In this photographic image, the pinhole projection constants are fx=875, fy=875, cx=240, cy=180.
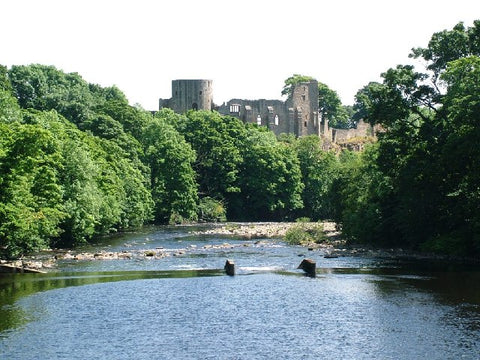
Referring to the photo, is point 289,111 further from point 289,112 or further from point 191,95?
point 191,95

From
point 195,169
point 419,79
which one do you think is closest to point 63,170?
point 419,79

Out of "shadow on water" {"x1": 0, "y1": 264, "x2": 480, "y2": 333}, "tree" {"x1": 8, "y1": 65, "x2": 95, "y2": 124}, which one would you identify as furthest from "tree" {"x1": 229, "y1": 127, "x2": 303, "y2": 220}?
"shadow on water" {"x1": 0, "y1": 264, "x2": 480, "y2": 333}

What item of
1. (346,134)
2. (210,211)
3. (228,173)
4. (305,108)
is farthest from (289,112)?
(210,211)

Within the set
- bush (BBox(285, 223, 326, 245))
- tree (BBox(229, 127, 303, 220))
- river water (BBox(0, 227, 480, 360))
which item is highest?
tree (BBox(229, 127, 303, 220))

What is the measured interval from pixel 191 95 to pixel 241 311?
108385mm

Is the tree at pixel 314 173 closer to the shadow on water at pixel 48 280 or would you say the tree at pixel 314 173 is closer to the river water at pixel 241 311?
the river water at pixel 241 311

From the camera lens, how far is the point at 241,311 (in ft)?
116

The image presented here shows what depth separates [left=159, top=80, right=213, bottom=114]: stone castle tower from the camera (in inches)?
5581

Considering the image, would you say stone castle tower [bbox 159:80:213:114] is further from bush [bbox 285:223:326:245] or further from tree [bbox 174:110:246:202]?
bush [bbox 285:223:326:245]

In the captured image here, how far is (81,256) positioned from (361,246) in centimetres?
1987

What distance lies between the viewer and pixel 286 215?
350 feet

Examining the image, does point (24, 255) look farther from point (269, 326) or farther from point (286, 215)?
point (286, 215)

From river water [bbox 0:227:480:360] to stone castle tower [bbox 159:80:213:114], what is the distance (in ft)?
298

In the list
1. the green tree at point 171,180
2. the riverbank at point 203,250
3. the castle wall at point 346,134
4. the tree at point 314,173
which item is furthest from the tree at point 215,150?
the riverbank at point 203,250
